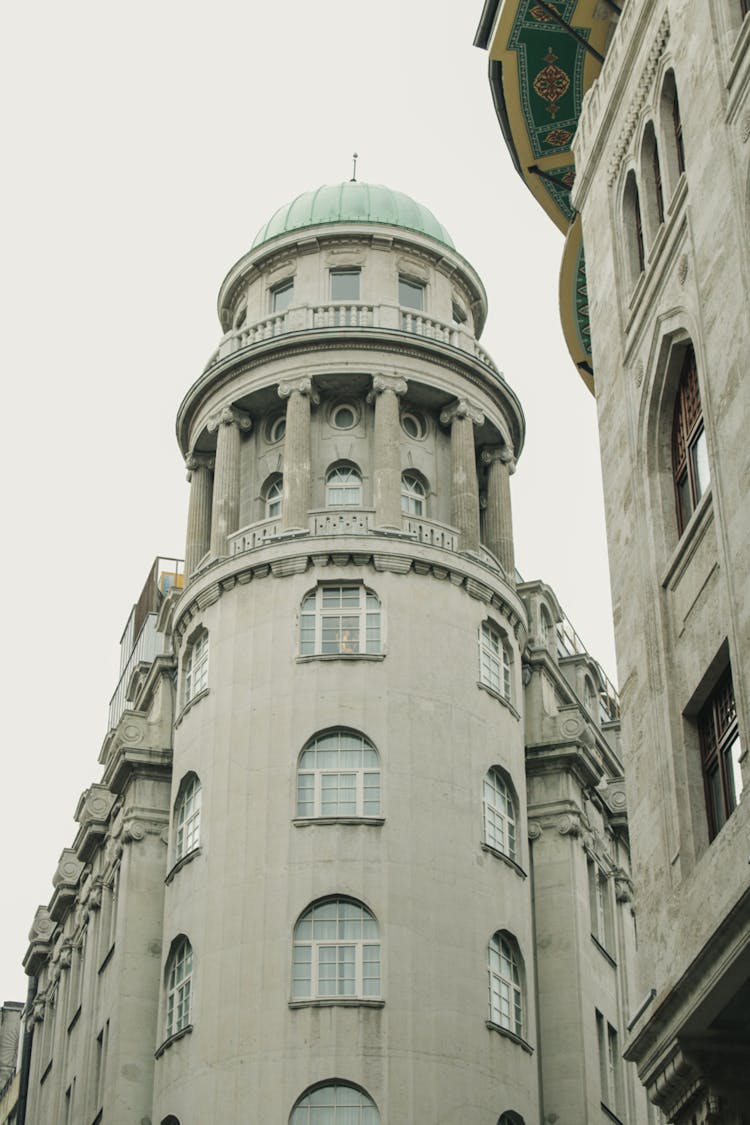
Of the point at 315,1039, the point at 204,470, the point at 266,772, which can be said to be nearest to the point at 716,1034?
the point at 315,1039

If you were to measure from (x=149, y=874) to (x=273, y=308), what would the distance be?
17800mm

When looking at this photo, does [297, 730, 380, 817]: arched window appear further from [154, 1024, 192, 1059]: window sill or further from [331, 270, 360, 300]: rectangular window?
[331, 270, 360, 300]: rectangular window

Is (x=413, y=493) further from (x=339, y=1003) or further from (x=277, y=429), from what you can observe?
(x=339, y=1003)

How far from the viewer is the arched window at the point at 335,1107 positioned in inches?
1631

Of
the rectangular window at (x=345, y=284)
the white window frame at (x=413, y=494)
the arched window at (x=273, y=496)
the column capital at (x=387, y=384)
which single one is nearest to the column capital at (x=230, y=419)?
the arched window at (x=273, y=496)

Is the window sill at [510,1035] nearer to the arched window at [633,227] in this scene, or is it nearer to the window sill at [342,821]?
the window sill at [342,821]

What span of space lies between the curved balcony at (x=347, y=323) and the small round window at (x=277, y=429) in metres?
2.29

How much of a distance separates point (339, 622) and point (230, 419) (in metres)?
8.48

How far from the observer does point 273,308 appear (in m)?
56.5

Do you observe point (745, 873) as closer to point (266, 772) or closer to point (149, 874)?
point (266, 772)

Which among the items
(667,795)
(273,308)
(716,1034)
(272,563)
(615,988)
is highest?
(273,308)

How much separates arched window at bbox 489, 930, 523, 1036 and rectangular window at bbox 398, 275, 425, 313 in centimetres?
2012

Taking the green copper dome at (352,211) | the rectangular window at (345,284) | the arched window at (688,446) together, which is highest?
the green copper dome at (352,211)

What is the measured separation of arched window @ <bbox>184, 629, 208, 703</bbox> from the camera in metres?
49.8
